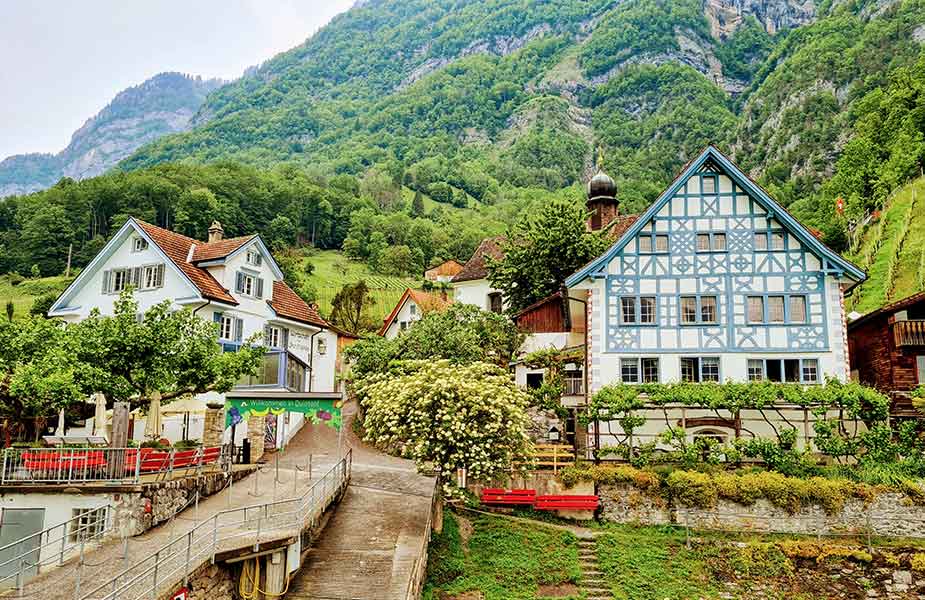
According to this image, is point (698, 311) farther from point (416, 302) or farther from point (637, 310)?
point (416, 302)

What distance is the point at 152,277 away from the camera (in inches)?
1358

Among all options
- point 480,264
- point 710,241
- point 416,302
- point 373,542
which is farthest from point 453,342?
point 480,264

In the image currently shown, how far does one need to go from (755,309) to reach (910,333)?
5.99 m

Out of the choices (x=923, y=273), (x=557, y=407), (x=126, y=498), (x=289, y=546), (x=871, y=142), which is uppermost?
(x=871, y=142)

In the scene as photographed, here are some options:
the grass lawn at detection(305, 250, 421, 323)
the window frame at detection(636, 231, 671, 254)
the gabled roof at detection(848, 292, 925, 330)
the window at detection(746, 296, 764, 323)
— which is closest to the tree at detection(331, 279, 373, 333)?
the grass lawn at detection(305, 250, 421, 323)

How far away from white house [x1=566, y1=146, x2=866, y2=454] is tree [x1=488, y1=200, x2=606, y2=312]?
8.44m

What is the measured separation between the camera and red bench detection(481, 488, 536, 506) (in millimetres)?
24797

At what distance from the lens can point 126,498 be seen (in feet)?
59.7

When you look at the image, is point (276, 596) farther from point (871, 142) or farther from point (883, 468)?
point (871, 142)

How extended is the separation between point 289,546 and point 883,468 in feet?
63.8

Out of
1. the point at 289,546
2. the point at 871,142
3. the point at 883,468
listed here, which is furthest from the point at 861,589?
the point at 871,142

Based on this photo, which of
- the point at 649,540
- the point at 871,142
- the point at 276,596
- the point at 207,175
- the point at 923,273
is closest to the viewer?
the point at 276,596

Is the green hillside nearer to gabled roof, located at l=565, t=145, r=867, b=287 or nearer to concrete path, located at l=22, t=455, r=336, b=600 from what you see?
gabled roof, located at l=565, t=145, r=867, b=287

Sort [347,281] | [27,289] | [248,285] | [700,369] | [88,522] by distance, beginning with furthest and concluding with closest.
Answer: [347,281] < [27,289] < [248,285] < [700,369] < [88,522]
